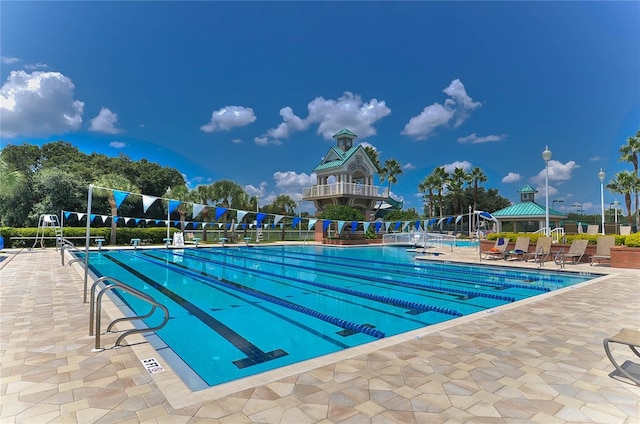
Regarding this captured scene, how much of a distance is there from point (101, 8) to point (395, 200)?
3332 centimetres

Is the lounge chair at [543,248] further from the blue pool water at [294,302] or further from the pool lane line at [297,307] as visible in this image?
the pool lane line at [297,307]

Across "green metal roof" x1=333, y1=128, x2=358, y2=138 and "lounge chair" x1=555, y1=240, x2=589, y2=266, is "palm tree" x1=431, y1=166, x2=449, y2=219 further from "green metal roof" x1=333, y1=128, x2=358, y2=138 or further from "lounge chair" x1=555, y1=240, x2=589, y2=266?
"lounge chair" x1=555, y1=240, x2=589, y2=266

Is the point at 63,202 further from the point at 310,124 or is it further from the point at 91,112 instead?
the point at 310,124

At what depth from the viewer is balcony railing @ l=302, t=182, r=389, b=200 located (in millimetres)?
31000

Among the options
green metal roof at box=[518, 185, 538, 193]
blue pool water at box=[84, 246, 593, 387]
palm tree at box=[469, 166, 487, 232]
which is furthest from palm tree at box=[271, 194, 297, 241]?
blue pool water at box=[84, 246, 593, 387]

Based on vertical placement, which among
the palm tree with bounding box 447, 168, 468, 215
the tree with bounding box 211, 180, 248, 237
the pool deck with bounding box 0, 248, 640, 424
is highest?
the palm tree with bounding box 447, 168, 468, 215

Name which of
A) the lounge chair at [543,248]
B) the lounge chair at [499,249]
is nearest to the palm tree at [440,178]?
the lounge chair at [499,249]

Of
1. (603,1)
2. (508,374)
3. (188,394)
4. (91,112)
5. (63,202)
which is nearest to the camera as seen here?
(188,394)

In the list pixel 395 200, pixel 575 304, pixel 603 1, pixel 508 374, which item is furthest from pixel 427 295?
pixel 395 200

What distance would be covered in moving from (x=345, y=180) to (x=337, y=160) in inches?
96.5

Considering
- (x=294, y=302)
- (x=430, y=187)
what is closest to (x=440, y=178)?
(x=430, y=187)

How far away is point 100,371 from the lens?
129 inches

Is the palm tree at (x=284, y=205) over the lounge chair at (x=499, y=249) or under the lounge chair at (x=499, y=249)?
over

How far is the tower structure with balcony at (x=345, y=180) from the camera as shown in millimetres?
31688
